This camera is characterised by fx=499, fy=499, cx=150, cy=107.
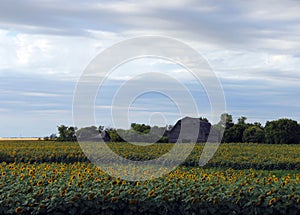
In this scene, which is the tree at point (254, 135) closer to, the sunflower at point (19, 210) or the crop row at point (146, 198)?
the crop row at point (146, 198)

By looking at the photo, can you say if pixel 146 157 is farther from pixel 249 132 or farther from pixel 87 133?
pixel 249 132

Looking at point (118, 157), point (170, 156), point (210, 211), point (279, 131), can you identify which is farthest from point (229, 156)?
point (279, 131)

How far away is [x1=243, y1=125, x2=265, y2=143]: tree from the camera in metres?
28.5

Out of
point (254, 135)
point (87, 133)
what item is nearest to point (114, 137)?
point (87, 133)

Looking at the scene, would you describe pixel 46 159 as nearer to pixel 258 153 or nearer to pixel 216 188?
pixel 258 153

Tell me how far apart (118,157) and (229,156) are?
12.5 feet

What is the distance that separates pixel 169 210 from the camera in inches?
292

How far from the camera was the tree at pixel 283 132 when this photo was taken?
27.9m

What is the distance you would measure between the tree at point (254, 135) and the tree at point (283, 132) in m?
0.35

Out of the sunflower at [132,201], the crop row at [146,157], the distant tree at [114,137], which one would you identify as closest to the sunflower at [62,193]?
the sunflower at [132,201]

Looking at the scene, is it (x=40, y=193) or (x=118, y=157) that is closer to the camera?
(x=40, y=193)

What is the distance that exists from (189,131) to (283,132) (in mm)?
5666

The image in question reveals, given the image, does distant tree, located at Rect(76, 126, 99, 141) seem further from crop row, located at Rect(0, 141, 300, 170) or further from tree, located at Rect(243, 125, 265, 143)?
tree, located at Rect(243, 125, 265, 143)

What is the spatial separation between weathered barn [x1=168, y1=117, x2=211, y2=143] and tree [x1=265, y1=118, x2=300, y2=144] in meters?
3.57
